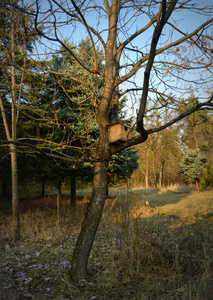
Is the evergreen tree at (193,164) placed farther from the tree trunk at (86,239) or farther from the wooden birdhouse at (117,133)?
the tree trunk at (86,239)

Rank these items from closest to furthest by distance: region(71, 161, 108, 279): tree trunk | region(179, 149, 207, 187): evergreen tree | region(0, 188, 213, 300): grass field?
region(0, 188, 213, 300): grass field → region(71, 161, 108, 279): tree trunk → region(179, 149, 207, 187): evergreen tree

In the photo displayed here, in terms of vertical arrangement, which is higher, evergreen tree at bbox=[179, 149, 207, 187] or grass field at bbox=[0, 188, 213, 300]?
evergreen tree at bbox=[179, 149, 207, 187]

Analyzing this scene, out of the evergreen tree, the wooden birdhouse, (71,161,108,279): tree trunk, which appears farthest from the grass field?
the evergreen tree

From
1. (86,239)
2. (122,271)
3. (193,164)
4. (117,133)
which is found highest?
(117,133)

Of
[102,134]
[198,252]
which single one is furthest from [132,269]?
[102,134]

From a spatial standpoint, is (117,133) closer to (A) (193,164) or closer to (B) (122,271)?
(B) (122,271)

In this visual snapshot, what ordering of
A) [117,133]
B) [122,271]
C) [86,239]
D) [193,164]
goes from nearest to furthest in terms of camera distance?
[86,239], [117,133], [122,271], [193,164]

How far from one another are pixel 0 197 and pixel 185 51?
416 inches

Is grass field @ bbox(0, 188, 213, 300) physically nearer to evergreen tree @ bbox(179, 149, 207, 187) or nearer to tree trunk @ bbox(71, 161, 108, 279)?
tree trunk @ bbox(71, 161, 108, 279)

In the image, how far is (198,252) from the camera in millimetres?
3240

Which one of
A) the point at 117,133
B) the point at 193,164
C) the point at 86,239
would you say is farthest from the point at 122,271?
the point at 193,164

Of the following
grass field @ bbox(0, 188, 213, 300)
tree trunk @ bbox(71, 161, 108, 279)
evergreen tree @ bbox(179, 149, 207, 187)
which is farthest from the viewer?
evergreen tree @ bbox(179, 149, 207, 187)

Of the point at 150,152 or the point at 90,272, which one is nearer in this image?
the point at 90,272

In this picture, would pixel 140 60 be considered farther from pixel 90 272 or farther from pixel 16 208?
pixel 16 208
